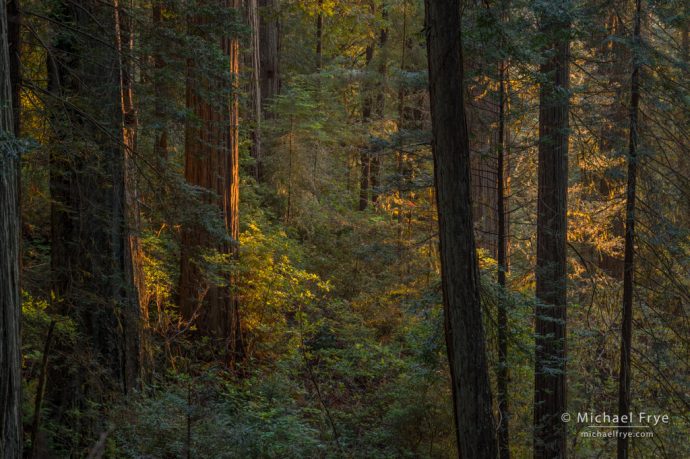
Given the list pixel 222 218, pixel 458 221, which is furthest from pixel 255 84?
pixel 458 221

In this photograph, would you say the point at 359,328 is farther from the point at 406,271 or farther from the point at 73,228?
the point at 73,228

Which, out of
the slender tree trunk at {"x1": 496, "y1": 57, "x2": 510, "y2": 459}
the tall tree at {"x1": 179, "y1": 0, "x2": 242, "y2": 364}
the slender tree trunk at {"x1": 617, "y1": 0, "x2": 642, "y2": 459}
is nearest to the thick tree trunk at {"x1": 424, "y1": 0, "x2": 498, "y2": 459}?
the slender tree trunk at {"x1": 496, "y1": 57, "x2": 510, "y2": 459}

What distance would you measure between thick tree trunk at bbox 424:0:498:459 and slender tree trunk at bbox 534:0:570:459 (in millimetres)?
3089

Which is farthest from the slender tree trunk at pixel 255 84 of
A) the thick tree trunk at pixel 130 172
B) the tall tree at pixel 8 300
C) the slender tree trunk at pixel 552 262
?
the tall tree at pixel 8 300

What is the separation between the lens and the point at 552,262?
9047mm

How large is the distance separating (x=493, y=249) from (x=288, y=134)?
5995mm

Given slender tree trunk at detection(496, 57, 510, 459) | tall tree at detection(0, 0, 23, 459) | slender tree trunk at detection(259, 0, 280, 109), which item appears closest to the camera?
tall tree at detection(0, 0, 23, 459)

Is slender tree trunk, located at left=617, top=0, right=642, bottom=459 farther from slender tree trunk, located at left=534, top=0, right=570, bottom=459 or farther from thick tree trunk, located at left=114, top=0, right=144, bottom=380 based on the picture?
thick tree trunk, located at left=114, top=0, right=144, bottom=380

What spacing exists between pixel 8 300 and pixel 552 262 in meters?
7.22

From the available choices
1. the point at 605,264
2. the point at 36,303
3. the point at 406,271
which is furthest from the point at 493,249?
the point at 36,303

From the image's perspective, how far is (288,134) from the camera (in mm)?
15742

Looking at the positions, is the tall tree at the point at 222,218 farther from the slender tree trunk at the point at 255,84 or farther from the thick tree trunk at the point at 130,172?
the thick tree trunk at the point at 130,172

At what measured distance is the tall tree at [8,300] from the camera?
12.8ft

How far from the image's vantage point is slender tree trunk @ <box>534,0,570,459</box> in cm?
899
